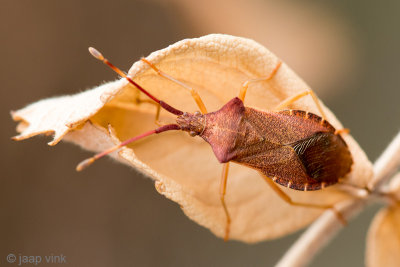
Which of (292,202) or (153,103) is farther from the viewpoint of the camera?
(292,202)

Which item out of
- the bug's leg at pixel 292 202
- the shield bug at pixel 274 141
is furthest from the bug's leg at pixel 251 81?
the bug's leg at pixel 292 202

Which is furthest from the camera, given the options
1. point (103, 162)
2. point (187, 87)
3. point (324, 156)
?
point (103, 162)

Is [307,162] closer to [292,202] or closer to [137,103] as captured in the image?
[292,202]

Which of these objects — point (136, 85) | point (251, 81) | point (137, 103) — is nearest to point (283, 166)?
point (251, 81)

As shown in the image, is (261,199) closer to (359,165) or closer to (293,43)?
(359,165)

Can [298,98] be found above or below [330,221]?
above

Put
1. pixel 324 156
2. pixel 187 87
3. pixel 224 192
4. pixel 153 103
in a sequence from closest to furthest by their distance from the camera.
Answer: pixel 187 87, pixel 153 103, pixel 224 192, pixel 324 156

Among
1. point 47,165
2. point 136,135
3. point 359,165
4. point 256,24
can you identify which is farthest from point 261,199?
point 47,165
